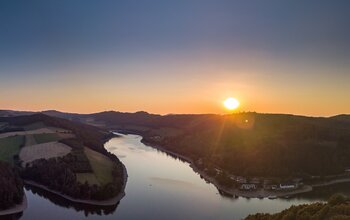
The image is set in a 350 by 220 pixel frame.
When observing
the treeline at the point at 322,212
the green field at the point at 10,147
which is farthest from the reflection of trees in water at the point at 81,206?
the treeline at the point at 322,212

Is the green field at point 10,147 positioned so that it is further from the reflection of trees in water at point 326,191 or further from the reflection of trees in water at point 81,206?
the reflection of trees in water at point 326,191

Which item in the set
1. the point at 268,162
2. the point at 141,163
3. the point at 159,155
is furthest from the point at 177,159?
the point at 268,162

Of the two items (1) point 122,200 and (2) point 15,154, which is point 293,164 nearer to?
(1) point 122,200

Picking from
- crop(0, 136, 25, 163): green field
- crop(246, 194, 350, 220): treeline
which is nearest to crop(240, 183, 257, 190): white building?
crop(246, 194, 350, 220): treeline

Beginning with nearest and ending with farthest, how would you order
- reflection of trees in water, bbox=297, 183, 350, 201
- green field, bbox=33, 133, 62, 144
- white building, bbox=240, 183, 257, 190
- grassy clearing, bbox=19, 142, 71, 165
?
reflection of trees in water, bbox=297, 183, 350, 201, white building, bbox=240, 183, 257, 190, grassy clearing, bbox=19, 142, 71, 165, green field, bbox=33, 133, 62, 144

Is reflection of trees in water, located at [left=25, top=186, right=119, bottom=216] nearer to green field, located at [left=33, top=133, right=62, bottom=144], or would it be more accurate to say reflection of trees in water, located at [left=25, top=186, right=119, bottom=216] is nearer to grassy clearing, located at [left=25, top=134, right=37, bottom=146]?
grassy clearing, located at [left=25, top=134, right=37, bottom=146]

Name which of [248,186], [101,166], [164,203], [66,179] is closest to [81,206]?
[66,179]

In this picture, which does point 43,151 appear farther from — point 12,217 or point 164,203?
point 164,203
